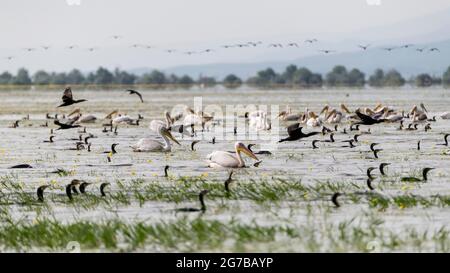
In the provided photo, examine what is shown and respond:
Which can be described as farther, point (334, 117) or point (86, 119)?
point (86, 119)

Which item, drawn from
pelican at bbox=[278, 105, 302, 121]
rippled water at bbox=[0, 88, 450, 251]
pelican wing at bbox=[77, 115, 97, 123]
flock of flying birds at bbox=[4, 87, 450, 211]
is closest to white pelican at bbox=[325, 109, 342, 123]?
flock of flying birds at bbox=[4, 87, 450, 211]

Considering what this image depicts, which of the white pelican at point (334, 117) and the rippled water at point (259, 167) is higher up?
the rippled water at point (259, 167)

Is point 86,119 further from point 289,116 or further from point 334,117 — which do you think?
point 334,117

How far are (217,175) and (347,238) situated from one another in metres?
7.44

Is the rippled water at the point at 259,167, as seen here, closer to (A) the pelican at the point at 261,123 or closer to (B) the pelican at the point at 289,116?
(A) the pelican at the point at 261,123

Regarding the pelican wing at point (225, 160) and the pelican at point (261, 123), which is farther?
the pelican at point (261, 123)

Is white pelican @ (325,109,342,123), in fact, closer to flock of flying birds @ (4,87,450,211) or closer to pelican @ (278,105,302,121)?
flock of flying birds @ (4,87,450,211)

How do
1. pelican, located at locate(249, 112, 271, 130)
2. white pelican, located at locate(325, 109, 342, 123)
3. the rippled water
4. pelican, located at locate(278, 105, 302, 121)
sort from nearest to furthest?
the rippled water, pelican, located at locate(249, 112, 271, 130), white pelican, located at locate(325, 109, 342, 123), pelican, located at locate(278, 105, 302, 121)

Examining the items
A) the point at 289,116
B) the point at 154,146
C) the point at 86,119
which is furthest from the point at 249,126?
the point at 154,146

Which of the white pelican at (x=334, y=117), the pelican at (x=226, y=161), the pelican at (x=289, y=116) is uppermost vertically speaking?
the pelican at (x=226, y=161)

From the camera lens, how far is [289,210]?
15281mm

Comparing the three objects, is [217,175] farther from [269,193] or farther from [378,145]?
[378,145]

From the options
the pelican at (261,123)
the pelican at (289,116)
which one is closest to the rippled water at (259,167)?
the pelican at (261,123)

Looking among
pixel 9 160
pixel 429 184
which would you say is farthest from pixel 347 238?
pixel 9 160
